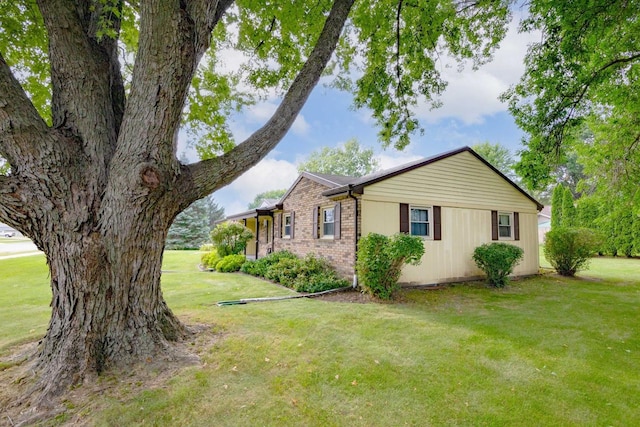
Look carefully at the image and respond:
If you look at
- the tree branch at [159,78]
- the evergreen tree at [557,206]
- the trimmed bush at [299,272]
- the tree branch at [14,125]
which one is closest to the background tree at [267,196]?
the evergreen tree at [557,206]

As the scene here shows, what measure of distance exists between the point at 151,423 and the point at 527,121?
29.7 ft

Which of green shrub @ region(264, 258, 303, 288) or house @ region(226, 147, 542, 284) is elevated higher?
house @ region(226, 147, 542, 284)

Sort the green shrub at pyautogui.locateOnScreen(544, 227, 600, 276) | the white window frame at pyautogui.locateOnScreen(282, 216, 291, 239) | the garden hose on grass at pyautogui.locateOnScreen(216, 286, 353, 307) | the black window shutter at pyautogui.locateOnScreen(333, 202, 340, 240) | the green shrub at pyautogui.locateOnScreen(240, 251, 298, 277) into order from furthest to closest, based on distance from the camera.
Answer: the white window frame at pyautogui.locateOnScreen(282, 216, 291, 239)
the green shrub at pyautogui.locateOnScreen(240, 251, 298, 277)
the green shrub at pyautogui.locateOnScreen(544, 227, 600, 276)
the black window shutter at pyautogui.locateOnScreen(333, 202, 340, 240)
the garden hose on grass at pyautogui.locateOnScreen(216, 286, 353, 307)

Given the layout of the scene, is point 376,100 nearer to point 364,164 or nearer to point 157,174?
point 157,174

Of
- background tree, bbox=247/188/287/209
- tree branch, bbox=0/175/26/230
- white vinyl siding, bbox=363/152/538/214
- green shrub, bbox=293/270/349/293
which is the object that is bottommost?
green shrub, bbox=293/270/349/293

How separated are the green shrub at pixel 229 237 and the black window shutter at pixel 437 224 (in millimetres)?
8935

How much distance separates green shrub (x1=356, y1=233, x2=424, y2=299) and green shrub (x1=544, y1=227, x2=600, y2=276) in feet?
25.0

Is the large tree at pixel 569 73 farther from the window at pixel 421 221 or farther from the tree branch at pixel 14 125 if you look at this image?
the tree branch at pixel 14 125

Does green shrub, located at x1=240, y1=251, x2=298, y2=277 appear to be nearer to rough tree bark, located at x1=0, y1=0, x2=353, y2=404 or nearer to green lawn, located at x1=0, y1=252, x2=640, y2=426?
green lawn, located at x1=0, y1=252, x2=640, y2=426

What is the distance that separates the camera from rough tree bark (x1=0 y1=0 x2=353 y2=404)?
291 cm

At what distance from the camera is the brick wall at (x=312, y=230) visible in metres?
8.55

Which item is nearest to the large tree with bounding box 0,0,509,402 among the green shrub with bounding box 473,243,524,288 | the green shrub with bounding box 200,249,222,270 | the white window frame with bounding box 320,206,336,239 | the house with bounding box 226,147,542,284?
the house with bounding box 226,147,542,284

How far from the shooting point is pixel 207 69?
20.9ft

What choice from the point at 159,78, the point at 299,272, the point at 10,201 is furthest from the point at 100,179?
the point at 299,272
